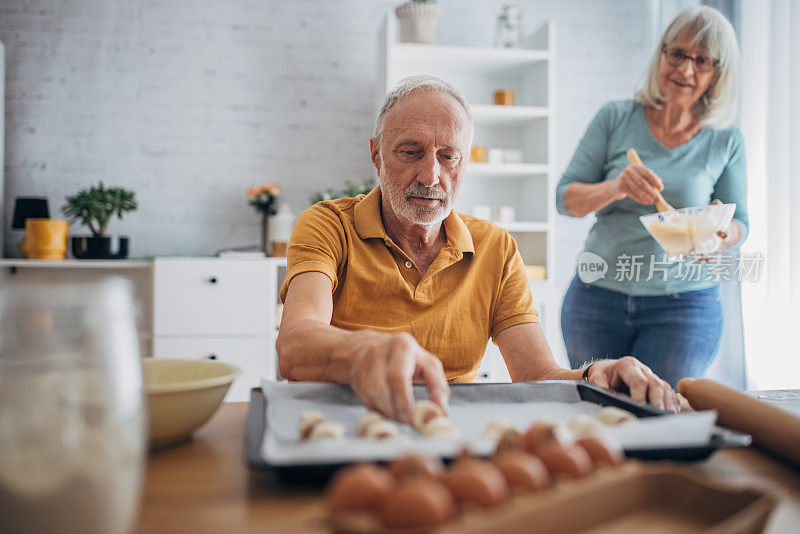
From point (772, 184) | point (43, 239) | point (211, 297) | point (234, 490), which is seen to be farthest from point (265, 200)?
point (234, 490)

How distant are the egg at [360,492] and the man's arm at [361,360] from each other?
0.29 metres

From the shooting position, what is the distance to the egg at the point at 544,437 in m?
0.58

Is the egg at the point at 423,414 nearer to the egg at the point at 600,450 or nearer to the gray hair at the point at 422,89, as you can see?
the egg at the point at 600,450

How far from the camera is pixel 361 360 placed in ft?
2.76

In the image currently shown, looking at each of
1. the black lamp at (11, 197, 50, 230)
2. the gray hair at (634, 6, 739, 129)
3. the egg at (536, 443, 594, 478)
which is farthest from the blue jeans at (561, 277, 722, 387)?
the black lamp at (11, 197, 50, 230)

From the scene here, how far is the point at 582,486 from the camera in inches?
19.8

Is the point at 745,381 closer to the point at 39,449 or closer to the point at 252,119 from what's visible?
the point at 252,119

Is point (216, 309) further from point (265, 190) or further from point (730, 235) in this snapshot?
point (730, 235)

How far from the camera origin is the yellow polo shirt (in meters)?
1.42

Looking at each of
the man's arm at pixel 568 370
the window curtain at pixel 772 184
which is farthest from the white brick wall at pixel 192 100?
the man's arm at pixel 568 370

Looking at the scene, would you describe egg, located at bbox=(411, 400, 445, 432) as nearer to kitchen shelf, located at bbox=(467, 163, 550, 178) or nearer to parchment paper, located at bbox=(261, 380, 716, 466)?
parchment paper, located at bbox=(261, 380, 716, 466)

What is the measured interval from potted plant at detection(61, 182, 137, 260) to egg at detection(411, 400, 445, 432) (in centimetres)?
284

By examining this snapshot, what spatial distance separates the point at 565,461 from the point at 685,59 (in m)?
1.77

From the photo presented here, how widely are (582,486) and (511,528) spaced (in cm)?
8
